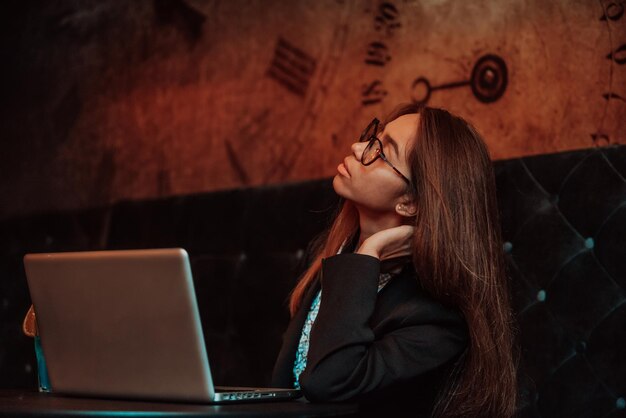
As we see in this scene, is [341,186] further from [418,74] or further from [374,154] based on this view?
[418,74]

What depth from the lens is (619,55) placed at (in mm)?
1973

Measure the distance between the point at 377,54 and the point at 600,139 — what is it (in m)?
0.73

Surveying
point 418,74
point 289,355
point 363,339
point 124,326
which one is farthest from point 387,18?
point 124,326

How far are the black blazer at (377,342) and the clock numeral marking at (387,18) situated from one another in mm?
930

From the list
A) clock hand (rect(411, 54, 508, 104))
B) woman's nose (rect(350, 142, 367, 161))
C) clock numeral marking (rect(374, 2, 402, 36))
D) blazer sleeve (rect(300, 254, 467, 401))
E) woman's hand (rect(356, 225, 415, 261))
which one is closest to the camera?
blazer sleeve (rect(300, 254, 467, 401))

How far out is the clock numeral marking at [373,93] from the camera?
2505 mm

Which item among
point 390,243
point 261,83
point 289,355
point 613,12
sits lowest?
point 289,355

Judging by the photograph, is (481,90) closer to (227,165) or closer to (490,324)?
(490,324)

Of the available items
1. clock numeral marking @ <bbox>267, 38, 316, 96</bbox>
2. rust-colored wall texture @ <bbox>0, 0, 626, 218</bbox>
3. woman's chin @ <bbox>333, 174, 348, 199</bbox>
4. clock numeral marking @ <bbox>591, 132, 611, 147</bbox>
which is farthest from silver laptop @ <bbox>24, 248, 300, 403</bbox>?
clock numeral marking @ <bbox>267, 38, 316, 96</bbox>

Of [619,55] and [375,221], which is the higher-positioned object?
[619,55]

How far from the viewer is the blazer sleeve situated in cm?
152

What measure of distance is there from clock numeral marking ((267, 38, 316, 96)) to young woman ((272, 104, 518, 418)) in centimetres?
88

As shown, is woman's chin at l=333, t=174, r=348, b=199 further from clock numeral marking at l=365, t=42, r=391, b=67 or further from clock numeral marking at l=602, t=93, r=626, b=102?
clock numeral marking at l=365, t=42, r=391, b=67

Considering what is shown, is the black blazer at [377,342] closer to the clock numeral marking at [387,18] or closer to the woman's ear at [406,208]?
the woman's ear at [406,208]
